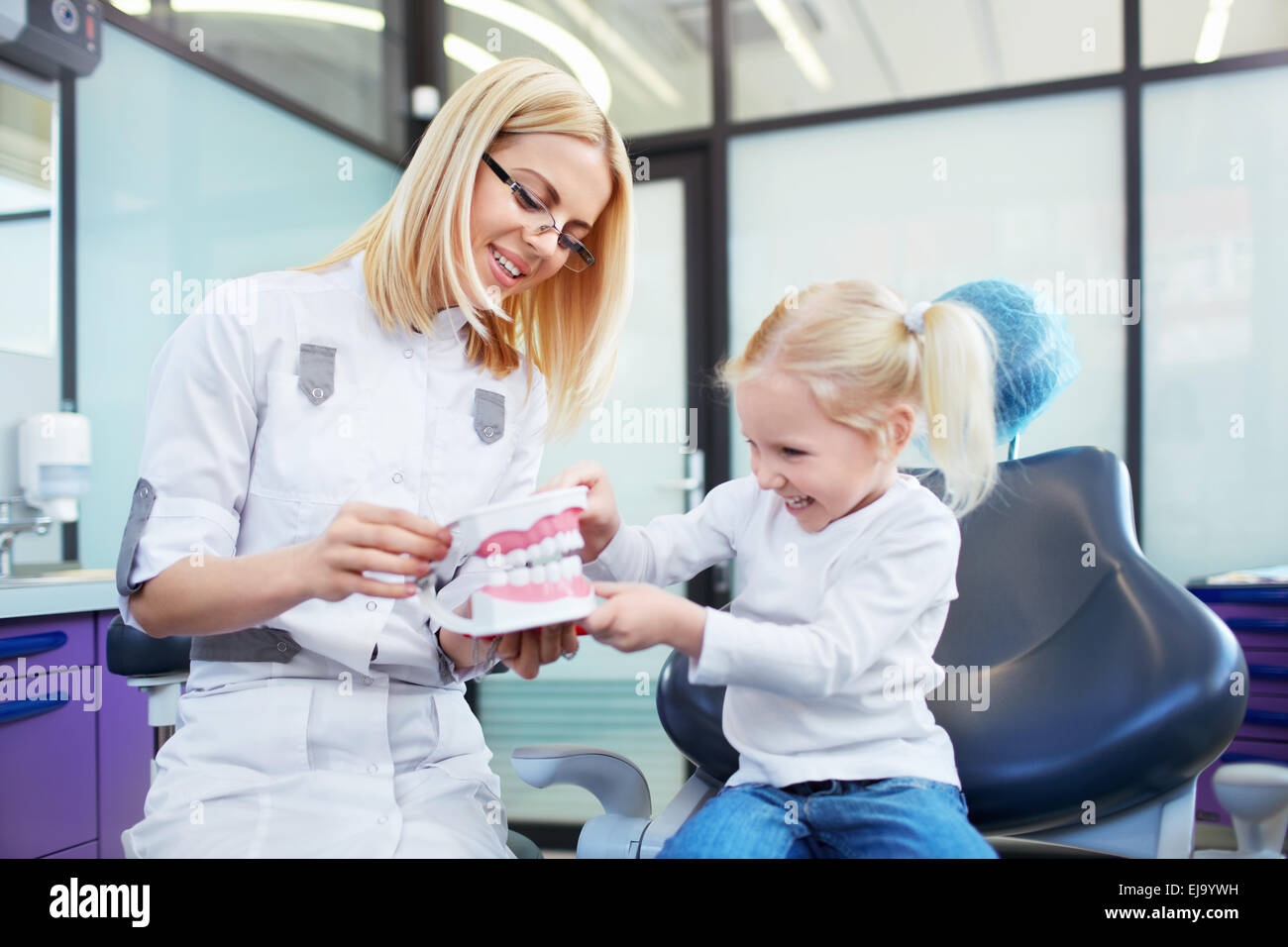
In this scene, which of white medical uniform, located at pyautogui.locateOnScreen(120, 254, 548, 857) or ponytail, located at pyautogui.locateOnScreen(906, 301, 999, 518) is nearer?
white medical uniform, located at pyautogui.locateOnScreen(120, 254, 548, 857)

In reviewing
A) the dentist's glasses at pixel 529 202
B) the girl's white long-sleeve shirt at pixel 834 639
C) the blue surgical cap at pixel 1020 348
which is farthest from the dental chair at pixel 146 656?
the blue surgical cap at pixel 1020 348

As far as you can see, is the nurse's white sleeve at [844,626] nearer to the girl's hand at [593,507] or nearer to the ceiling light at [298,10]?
the girl's hand at [593,507]

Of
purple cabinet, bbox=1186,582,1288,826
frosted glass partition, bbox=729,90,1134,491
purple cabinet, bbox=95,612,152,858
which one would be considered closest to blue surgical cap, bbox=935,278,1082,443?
purple cabinet, bbox=1186,582,1288,826

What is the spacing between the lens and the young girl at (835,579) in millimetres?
874

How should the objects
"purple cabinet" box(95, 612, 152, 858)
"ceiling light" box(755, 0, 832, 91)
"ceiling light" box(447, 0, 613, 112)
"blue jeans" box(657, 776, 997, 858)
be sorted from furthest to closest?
"ceiling light" box(447, 0, 613, 112) < "ceiling light" box(755, 0, 832, 91) < "purple cabinet" box(95, 612, 152, 858) < "blue jeans" box(657, 776, 997, 858)

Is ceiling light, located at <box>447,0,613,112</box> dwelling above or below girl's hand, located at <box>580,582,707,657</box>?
above

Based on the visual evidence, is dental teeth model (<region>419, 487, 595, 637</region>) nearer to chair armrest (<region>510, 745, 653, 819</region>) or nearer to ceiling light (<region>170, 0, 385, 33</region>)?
chair armrest (<region>510, 745, 653, 819</region>)

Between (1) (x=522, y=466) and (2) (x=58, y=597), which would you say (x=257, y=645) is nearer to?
(1) (x=522, y=466)

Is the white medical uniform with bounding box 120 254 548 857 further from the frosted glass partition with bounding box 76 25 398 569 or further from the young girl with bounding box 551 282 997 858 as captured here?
the frosted glass partition with bounding box 76 25 398 569

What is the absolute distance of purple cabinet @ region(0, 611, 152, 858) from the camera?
149 cm

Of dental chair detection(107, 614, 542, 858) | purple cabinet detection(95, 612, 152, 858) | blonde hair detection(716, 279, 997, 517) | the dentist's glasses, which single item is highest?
the dentist's glasses

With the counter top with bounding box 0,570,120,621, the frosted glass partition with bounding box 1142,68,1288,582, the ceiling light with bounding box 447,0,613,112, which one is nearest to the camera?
the counter top with bounding box 0,570,120,621
